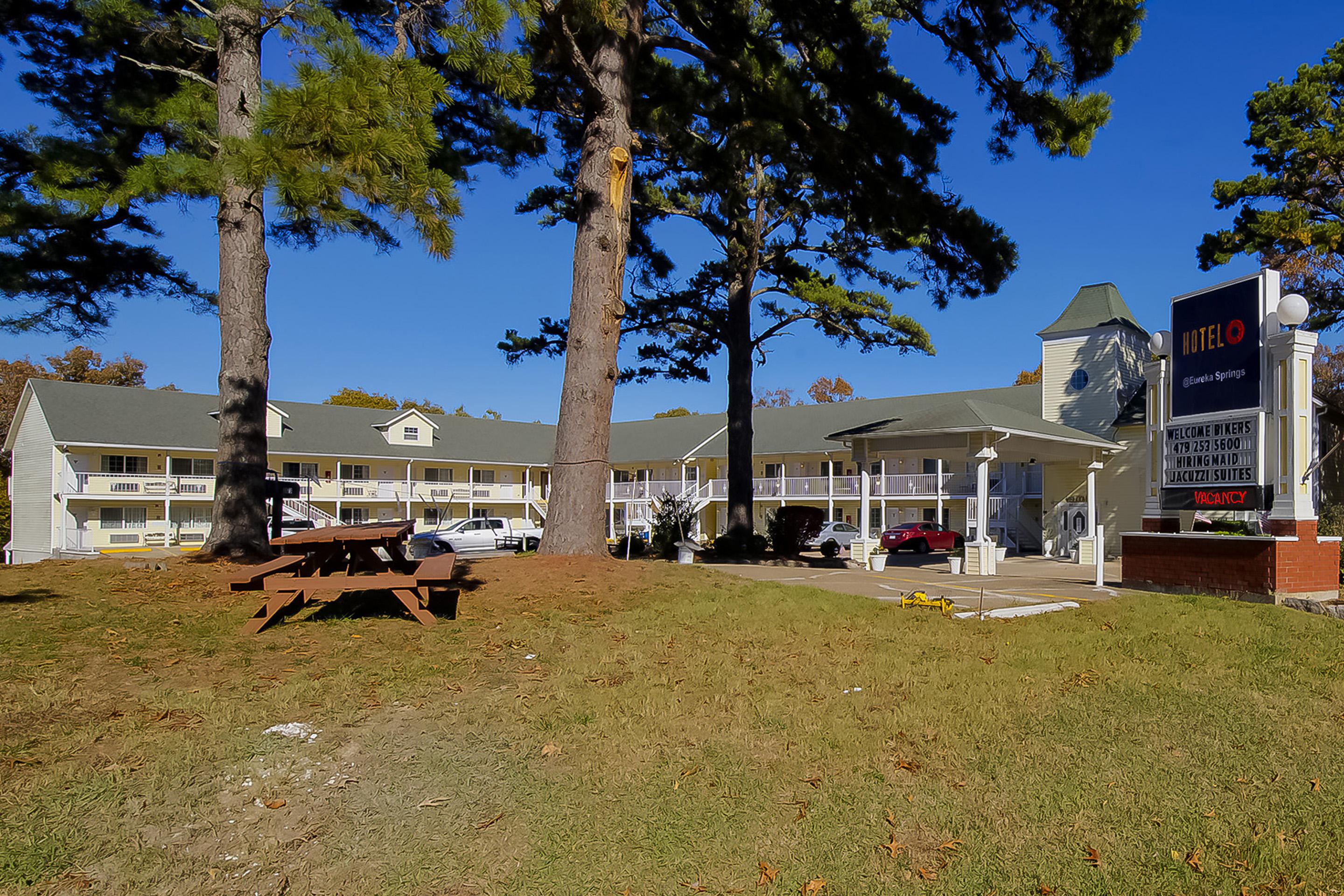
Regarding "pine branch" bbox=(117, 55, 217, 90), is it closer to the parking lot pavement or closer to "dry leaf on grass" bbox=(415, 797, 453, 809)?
the parking lot pavement

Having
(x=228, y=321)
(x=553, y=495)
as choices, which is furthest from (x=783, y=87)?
(x=228, y=321)

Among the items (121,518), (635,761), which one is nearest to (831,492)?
(121,518)

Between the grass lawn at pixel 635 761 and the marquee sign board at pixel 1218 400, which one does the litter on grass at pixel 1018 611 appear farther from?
the marquee sign board at pixel 1218 400

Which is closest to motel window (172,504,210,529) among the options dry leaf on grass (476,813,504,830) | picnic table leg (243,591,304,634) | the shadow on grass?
the shadow on grass

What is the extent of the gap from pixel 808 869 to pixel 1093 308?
90.5 ft

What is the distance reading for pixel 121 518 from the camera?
33250 millimetres

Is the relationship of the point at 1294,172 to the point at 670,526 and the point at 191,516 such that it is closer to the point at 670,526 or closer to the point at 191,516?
the point at 670,526

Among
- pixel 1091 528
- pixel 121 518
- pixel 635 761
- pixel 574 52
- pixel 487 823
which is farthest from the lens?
pixel 121 518

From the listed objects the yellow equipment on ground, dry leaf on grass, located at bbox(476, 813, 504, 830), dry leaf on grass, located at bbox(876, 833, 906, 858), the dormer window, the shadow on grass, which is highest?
the dormer window

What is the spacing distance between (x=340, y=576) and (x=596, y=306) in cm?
494

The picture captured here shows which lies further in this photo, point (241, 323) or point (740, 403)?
point (740, 403)

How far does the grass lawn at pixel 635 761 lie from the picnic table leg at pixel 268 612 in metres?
0.13

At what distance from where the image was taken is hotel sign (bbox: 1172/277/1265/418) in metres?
12.1

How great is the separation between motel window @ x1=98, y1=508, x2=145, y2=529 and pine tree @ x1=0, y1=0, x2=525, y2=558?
76.7ft
